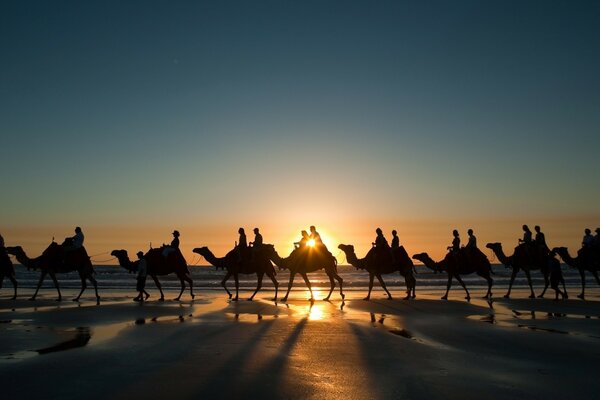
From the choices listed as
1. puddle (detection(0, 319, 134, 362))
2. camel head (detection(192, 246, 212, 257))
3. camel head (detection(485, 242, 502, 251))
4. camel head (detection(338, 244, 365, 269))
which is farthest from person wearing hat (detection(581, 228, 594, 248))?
puddle (detection(0, 319, 134, 362))

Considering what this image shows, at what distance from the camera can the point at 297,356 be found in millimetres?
7211

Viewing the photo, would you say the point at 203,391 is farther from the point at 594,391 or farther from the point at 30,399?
the point at 594,391

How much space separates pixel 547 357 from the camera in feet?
24.8

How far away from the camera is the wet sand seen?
542 centimetres

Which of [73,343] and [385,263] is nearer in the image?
[73,343]

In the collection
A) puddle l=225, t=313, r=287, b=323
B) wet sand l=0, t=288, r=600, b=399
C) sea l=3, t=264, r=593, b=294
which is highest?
sea l=3, t=264, r=593, b=294

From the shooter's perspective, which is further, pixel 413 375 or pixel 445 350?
pixel 445 350

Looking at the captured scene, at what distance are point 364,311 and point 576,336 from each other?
6.08m

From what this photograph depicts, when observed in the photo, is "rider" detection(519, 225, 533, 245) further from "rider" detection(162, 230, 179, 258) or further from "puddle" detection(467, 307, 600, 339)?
"rider" detection(162, 230, 179, 258)

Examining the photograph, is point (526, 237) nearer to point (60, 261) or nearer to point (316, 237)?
point (316, 237)

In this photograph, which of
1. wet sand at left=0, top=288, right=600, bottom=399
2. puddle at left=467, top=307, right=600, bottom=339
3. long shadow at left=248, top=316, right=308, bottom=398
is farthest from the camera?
puddle at left=467, top=307, right=600, bottom=339

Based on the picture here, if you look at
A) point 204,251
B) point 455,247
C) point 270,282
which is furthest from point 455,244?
point 270,282

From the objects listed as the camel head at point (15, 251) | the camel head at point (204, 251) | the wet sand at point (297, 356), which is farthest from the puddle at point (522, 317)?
the camel head at point (15, 251)

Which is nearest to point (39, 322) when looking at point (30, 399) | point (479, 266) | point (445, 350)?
point (30, 399)
